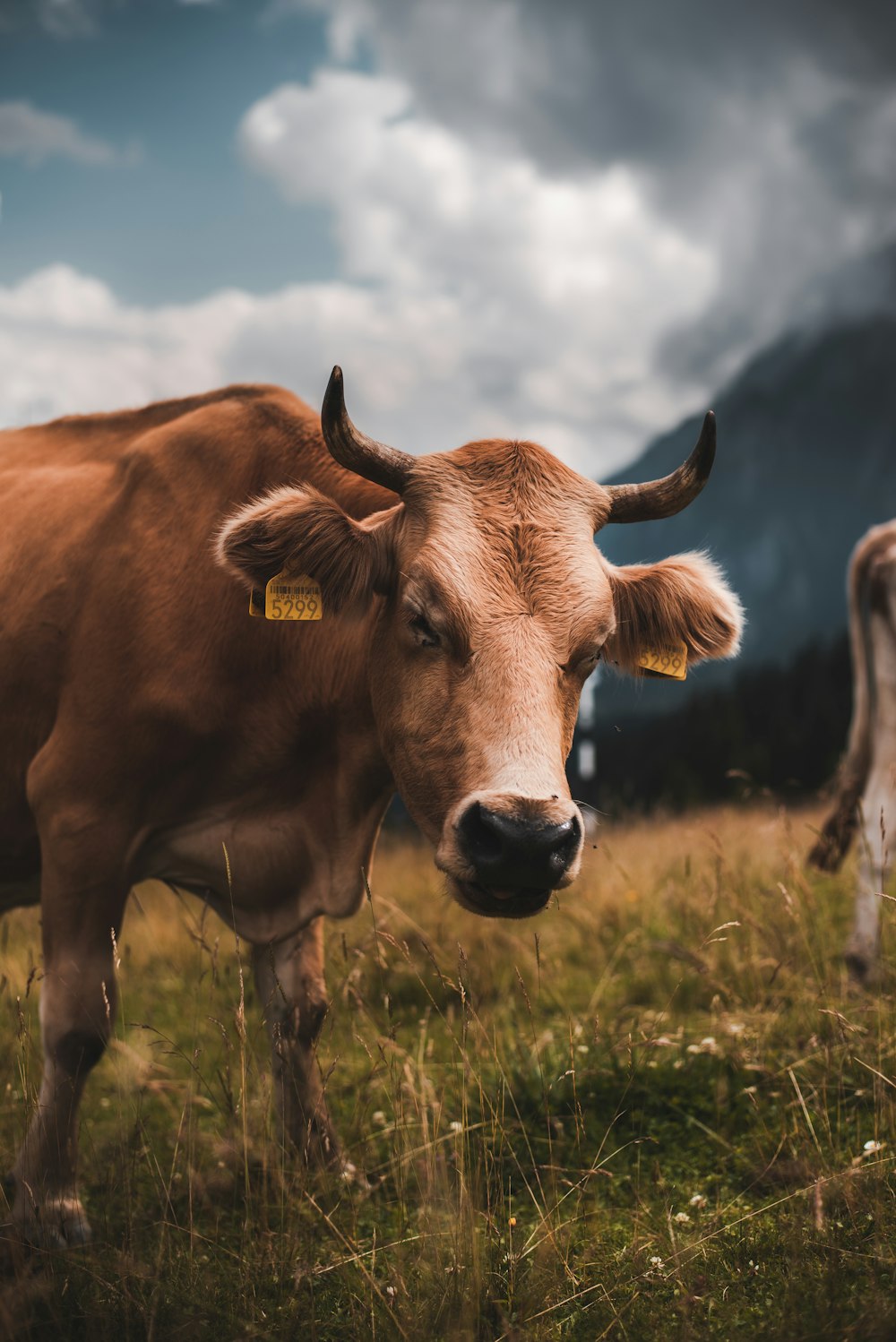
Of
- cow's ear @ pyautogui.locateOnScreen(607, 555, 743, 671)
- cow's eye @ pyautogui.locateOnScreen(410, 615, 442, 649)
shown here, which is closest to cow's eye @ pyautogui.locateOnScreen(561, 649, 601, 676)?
cow's eye @ pyautogui.locateOnScreen(410, 615, 442, 649)

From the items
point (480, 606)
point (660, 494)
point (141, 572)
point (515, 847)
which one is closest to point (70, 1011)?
point (141, 572)

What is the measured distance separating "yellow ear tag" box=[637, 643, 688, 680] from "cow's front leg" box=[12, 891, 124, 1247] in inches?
83.8

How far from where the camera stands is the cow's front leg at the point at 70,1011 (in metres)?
3.48

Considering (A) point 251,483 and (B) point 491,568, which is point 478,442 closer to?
(B) point 491,568

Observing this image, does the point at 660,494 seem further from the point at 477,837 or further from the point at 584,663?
the point at 477,837

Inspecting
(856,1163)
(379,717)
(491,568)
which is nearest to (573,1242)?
(856,1163)

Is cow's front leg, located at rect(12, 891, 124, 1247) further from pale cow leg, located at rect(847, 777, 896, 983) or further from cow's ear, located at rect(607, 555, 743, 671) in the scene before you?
pale cow leg, located at rect(847, 777, 896, 983)

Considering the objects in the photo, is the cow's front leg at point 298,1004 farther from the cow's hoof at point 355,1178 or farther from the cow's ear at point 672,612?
the cow's ear at point 672,612

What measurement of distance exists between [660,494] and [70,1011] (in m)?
2.75

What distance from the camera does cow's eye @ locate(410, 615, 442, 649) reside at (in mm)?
3197

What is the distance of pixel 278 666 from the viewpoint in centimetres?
380

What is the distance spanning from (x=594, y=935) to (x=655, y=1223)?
2.93 metres

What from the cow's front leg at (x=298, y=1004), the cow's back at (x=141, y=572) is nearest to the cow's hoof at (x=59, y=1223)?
the cow's front leg at (x=298, y=1004)

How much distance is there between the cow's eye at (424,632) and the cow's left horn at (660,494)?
85 centimetres
